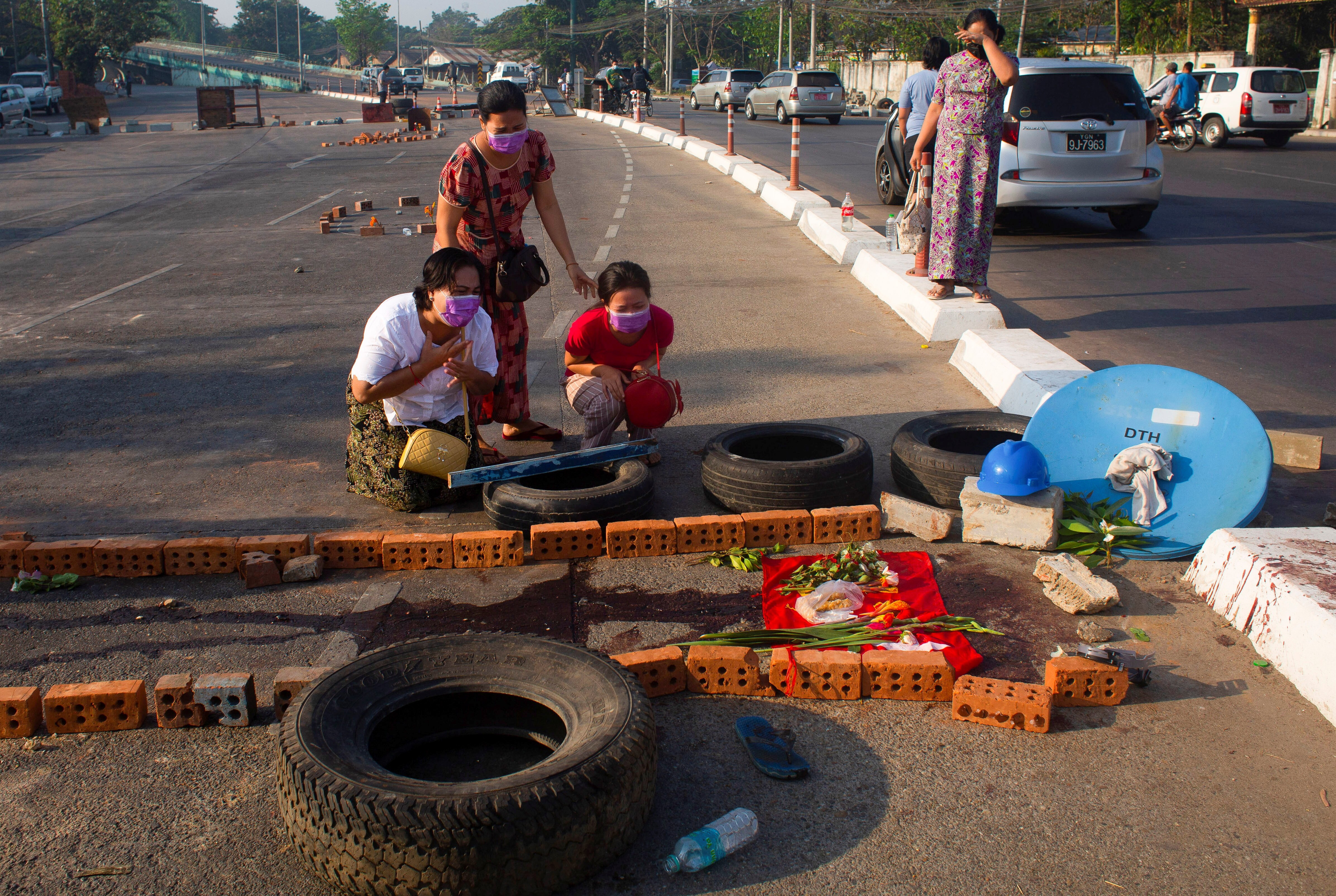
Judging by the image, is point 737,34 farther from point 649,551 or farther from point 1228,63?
point 649,551

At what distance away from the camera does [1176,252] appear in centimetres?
1109

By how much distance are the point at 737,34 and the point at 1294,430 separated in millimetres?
80576

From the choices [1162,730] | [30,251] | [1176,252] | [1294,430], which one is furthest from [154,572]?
[30,251]

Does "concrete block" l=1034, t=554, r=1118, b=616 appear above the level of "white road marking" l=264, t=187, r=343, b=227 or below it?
below

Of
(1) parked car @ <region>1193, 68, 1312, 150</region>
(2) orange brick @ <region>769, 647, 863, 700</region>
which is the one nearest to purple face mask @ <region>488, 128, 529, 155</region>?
(2) orange brick @ <region>769, 647, 863, 700</region>

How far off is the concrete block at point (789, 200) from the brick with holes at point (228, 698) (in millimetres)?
11376

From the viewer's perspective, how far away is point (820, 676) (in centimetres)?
333

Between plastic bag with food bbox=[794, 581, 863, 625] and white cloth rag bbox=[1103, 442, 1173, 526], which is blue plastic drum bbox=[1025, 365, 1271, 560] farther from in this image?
plastic bag with food bbox=[794, 581, 863, 625]

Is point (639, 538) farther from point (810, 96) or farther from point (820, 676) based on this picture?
point (810, 96)

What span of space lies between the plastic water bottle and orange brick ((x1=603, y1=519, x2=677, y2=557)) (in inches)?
69.9

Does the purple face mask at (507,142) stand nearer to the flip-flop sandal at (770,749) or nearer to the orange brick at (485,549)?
the orange brick at (485,549)

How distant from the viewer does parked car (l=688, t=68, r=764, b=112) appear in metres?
41.6

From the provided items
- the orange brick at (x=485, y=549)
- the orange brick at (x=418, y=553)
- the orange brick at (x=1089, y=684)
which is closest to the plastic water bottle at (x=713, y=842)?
the orange brick at (x=1089, y=684)

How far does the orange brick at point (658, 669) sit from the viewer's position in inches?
131
